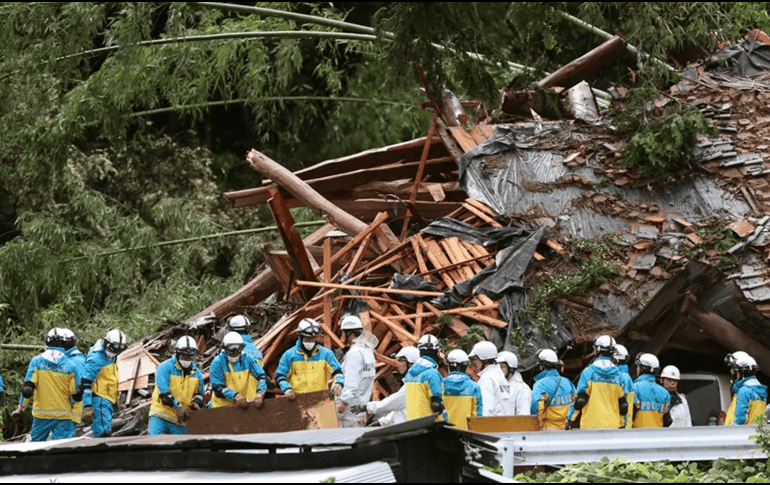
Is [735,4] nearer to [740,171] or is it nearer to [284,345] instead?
[740,171]

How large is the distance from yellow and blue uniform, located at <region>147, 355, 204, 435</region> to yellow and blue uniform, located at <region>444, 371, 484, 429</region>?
272 cm

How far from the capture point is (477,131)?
1797 cm

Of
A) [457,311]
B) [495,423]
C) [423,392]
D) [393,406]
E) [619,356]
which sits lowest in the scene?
[495,423]

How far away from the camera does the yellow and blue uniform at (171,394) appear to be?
11695 millimetres

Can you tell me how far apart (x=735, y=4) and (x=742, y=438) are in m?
14.6

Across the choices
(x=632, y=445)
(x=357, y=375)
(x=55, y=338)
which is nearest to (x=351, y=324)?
(x=357, y=375)

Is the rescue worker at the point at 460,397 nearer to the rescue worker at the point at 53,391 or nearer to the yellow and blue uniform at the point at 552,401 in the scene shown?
the yellow and blue uniform at the point at 552,401

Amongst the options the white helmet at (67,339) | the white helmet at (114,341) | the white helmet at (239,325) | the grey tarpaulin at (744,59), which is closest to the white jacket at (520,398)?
the white helmet at (239,325)

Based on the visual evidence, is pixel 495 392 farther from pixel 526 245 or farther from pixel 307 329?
pixel 526 245

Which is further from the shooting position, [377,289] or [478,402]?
[377,289]

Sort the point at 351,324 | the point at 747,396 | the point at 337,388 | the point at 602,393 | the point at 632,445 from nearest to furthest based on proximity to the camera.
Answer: the point at 632,445
the point at 337,388
the point at 602,393
the point at 747,396
the point at 351,324

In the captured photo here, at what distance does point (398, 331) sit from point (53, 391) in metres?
4.54

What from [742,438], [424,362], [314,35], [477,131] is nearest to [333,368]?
[424,362]

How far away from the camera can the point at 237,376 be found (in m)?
12.0
